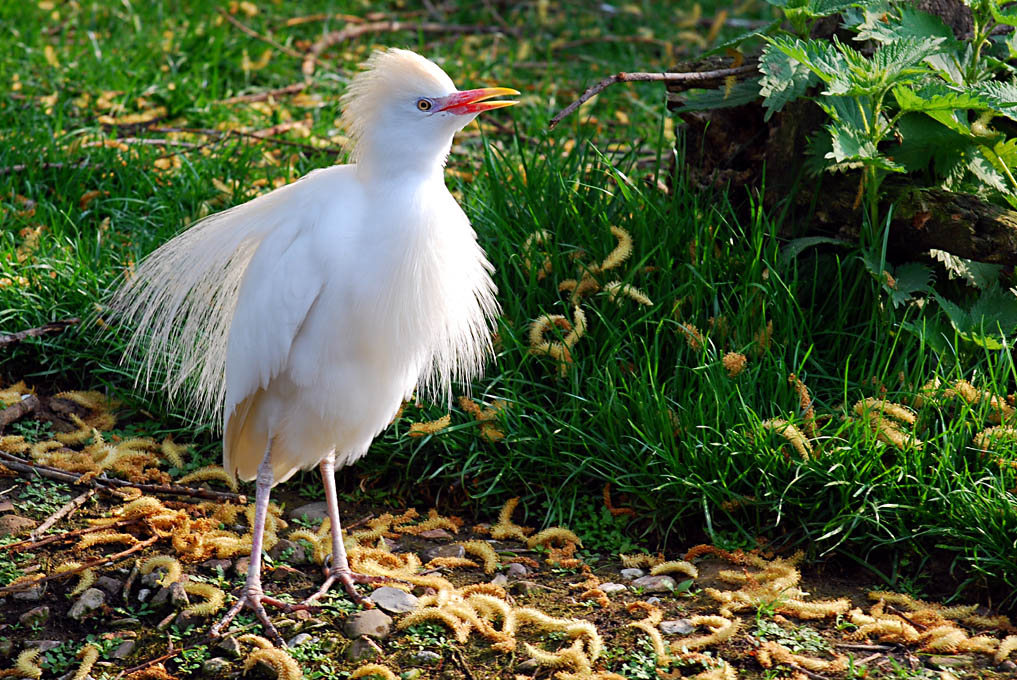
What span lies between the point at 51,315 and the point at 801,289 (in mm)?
2883

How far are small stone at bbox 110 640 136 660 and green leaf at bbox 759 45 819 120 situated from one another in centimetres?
242

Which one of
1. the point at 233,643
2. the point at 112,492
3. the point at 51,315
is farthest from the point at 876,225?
the point at 51,315

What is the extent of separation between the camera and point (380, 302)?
116 inches

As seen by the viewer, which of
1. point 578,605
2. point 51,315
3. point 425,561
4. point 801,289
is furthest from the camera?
point 51,315

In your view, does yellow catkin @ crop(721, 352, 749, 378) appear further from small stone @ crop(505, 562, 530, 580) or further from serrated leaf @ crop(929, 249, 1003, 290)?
small stone @ crop(505, 562, 530, 580)

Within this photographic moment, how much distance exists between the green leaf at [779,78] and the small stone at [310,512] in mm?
1993

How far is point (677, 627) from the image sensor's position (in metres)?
2.93

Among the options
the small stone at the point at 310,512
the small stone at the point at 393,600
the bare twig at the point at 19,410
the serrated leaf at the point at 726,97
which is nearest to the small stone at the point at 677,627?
the small stone at the point at 393,600

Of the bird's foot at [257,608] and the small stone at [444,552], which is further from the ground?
the small stone at [444,552]

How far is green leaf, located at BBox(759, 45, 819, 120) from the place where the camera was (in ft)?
10.7

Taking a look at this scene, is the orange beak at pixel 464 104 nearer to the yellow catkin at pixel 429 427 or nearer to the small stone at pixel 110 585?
the yellow catkin at pixel 429 427

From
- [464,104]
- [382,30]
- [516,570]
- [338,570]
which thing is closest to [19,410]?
[338,570]

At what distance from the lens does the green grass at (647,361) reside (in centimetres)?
315

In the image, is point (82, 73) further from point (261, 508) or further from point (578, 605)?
point (578, 605)
